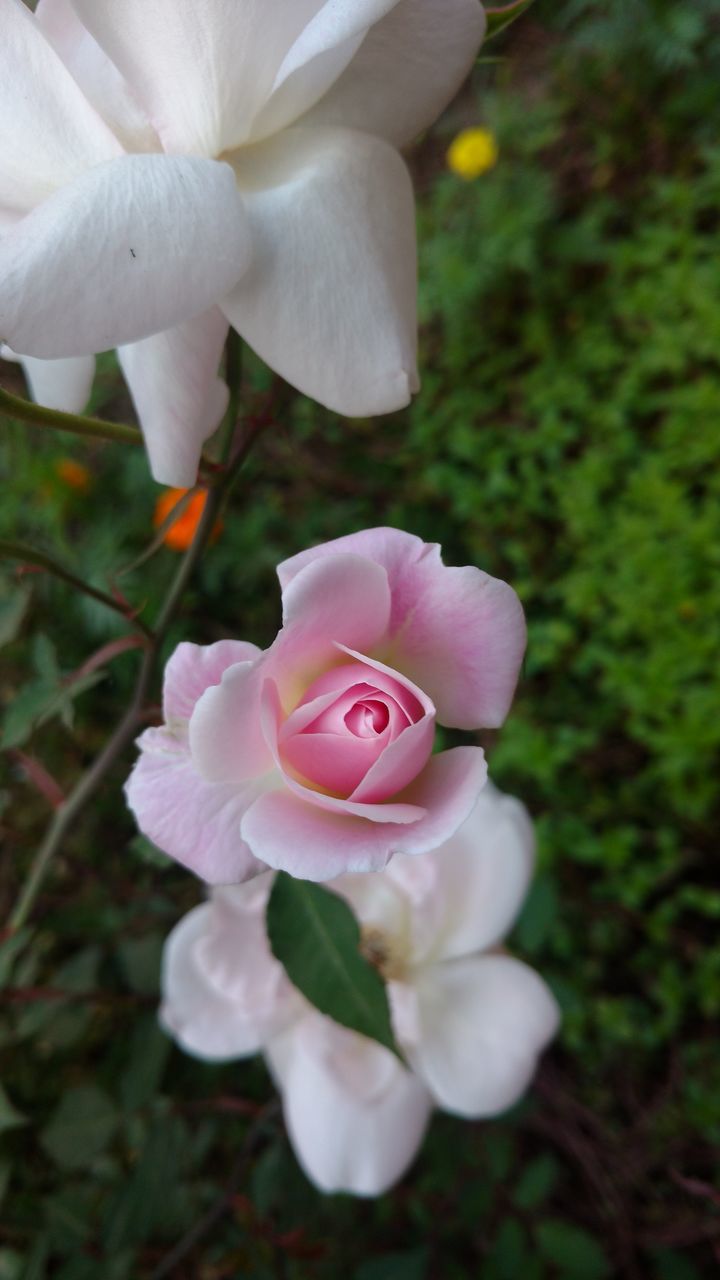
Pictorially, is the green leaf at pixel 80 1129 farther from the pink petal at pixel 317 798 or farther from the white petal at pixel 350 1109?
the pink petal at pixel 317 798

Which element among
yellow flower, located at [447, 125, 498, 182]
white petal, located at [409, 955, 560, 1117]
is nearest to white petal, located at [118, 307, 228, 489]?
white petal, located at [409, 955, 560, 1117]

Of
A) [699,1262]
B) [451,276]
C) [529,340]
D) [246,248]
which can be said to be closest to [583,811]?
[699,1262]

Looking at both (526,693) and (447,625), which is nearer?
(447,625)

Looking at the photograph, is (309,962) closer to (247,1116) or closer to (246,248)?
(246,248)

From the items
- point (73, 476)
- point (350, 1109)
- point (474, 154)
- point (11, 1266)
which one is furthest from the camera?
point (474, 154)

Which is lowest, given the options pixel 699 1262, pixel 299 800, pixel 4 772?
pixel 699 1262

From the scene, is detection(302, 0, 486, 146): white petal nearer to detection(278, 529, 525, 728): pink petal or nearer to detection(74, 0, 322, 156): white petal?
detection(74, 0, 322, 156): white petal

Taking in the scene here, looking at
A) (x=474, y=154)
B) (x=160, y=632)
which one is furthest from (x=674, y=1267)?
(x=474, y=154)

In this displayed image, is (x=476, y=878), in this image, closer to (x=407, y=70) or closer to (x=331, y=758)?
(x=331, y=758)
